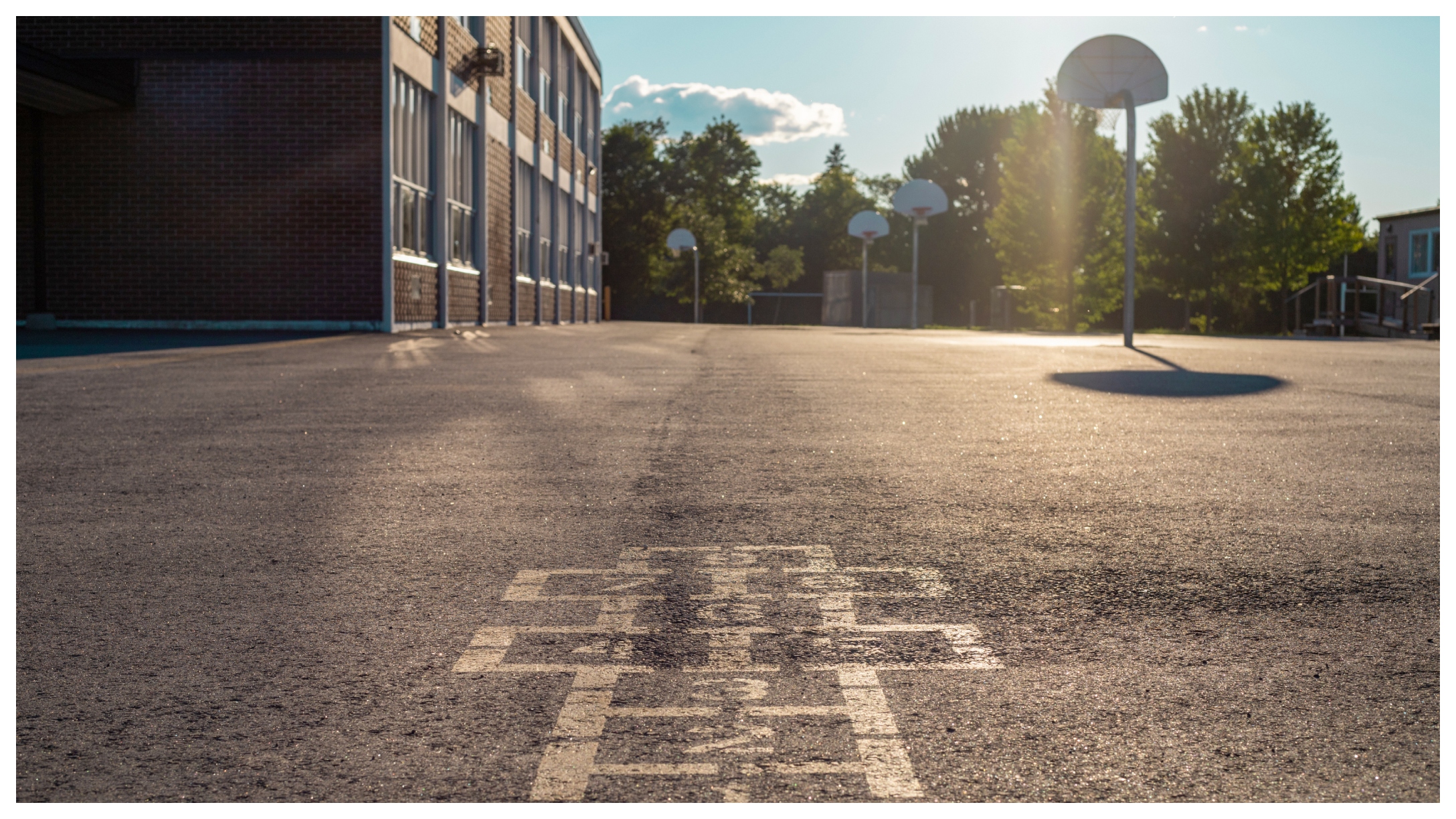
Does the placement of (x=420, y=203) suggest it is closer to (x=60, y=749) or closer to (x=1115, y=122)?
(x=1115, y=122)

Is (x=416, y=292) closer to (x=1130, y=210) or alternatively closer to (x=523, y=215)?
(x=523, y=215)

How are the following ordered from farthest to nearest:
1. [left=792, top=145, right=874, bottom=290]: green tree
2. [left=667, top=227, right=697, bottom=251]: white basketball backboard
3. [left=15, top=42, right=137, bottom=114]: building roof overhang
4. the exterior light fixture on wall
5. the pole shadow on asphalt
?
[left=792, top=145, right=874, bottom=290]: green tree < [left=667, top=227, right=697, bottom=251]: white basketball backboard < the exterior light fixture on wall < [left=15, top=42, right=137, bottom=114]: building roof overhang < the pole shadow on asphalt

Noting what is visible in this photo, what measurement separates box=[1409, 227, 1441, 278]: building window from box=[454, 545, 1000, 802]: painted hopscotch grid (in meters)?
46.1

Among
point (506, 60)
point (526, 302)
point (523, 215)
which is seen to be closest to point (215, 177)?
point (506, 60)

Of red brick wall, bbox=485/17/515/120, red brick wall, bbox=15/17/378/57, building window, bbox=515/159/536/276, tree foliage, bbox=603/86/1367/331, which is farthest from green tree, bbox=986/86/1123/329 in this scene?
red brick wall, bbox=15/17/378/57

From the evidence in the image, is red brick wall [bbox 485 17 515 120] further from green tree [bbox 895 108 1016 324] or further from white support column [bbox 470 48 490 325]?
green tree [bbox 895 108 1016 324]

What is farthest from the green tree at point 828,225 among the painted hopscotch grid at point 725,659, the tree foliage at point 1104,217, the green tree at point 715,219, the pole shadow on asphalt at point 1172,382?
the painted hopscotch grid at point 725,659

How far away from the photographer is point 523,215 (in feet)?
105

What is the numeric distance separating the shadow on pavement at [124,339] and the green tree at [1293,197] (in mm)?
36360

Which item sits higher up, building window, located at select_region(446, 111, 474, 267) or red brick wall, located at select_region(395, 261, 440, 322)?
building window, located at select_region(446, 111, 474, 267)

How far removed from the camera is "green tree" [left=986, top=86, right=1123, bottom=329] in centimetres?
4944

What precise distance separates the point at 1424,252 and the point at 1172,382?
40.4 m

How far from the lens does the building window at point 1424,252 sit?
143ft

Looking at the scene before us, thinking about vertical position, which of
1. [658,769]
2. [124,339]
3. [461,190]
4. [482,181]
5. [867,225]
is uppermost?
[867,225]
